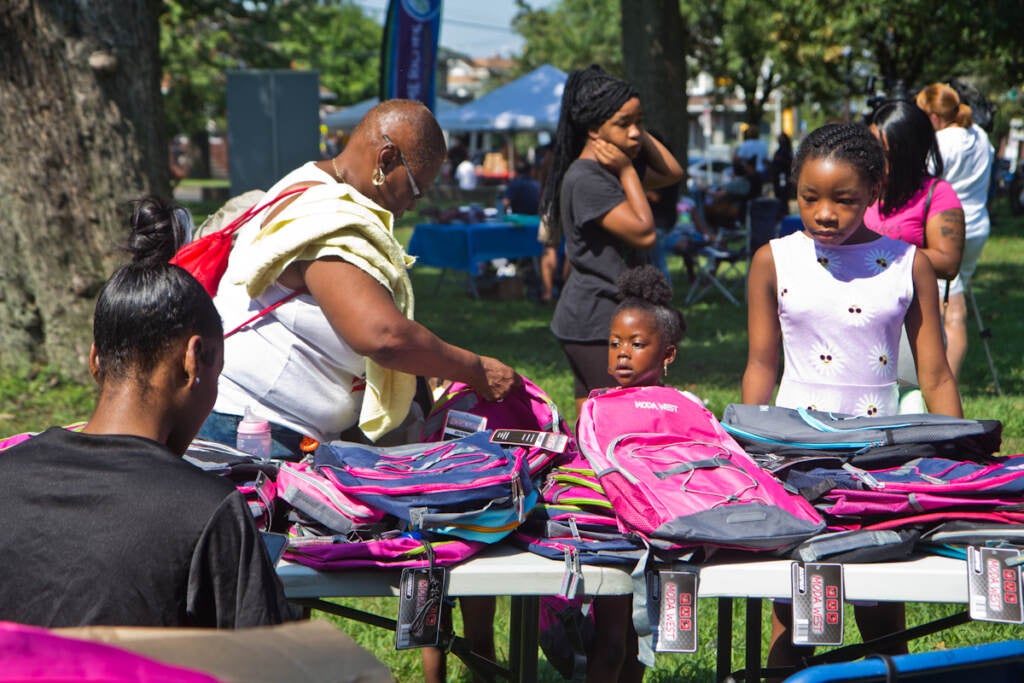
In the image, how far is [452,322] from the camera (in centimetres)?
1162

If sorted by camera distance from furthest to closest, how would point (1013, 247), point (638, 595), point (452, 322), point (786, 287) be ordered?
point (1013, 247) → point (452, 322) → point (786, 287) → point (638, 595)

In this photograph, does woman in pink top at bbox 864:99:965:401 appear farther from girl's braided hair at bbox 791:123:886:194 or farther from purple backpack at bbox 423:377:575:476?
purple backpack at bbox 423:377:575:476

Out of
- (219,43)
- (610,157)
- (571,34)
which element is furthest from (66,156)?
(571,34)

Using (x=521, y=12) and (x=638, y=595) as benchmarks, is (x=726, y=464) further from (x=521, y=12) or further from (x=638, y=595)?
(x=521, y=12)

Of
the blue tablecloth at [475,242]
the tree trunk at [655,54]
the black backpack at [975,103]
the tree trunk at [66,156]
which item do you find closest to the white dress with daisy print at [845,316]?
the black backpack at [975,103]

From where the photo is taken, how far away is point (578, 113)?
4586mm

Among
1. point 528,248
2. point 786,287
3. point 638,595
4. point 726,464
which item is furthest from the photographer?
point 528,248

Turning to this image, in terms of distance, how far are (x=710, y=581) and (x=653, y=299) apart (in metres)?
1.50

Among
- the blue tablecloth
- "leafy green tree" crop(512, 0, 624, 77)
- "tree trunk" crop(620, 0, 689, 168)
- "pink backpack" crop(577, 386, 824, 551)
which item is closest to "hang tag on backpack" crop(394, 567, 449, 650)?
"pink backpack" crop(577, 386, 824, 551)

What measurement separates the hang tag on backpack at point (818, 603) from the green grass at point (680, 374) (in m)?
1.78

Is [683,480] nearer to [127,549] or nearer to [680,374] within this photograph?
[127,549]

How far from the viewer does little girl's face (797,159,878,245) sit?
3234 mm

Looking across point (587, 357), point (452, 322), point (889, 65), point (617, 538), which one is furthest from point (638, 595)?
point (889, 65)

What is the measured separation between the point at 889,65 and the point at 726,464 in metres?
26.7
